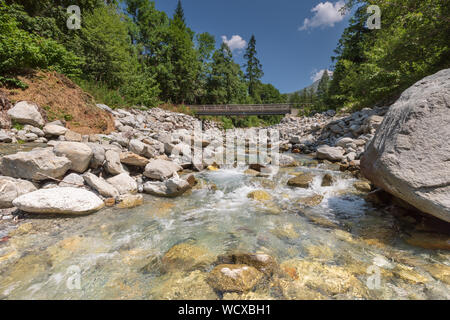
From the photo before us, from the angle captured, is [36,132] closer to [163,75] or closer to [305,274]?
[305,274]

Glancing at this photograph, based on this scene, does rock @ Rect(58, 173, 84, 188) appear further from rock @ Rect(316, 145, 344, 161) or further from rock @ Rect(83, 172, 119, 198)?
rock @ Rect(316, 145, 344, 161)

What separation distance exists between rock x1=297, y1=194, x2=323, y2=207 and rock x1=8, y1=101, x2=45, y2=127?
7.41m

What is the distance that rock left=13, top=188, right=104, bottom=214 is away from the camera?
2459 millimetres

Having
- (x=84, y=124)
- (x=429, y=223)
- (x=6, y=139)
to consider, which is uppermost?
(x=84, y=124)

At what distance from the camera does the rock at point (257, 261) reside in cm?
181

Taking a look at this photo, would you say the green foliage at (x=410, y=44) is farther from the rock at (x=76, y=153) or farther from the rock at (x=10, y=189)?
the rock at (x=10, y=189)

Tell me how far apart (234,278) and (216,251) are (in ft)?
1.75

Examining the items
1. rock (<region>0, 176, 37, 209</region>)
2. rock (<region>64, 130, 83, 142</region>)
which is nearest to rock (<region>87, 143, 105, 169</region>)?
rock (<region>0, 176, 37, 209</region>)

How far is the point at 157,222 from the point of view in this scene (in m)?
2.80

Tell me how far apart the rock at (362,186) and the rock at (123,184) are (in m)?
4.99

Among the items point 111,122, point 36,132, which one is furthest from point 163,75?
point 36,132

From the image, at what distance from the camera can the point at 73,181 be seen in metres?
3.21
